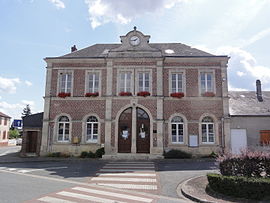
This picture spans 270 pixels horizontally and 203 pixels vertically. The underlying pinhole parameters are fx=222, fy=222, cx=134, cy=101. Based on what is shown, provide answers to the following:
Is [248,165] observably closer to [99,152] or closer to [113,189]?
[113,189]

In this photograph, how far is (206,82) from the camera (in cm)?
1736

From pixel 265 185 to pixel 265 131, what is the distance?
11642mm

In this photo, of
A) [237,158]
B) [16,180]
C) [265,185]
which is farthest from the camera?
[16,180]

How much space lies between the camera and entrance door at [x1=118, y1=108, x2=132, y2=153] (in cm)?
1673

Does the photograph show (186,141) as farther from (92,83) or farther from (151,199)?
(151,199)

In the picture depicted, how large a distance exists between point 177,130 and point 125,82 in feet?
17.9

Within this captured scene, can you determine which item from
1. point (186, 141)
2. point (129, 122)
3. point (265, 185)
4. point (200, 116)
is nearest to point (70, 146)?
point (129, 122)

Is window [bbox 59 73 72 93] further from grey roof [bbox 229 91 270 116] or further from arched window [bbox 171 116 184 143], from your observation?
grey roof [bbox 229 91 270 116]

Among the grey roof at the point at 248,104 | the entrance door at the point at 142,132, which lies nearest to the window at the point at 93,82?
the entrance door at the point at 142,132

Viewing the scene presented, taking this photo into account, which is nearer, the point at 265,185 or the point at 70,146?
the point at 265,185

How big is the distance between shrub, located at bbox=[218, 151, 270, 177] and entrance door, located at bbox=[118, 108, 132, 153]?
969 cm

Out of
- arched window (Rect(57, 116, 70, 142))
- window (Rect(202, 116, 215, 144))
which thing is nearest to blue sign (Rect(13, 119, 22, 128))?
arched window (Rect(57, 116, 70, 142))

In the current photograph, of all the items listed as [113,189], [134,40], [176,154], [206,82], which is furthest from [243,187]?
[134,40]

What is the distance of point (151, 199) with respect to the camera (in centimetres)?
677
